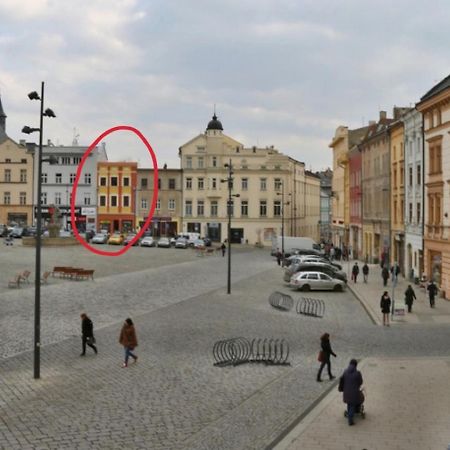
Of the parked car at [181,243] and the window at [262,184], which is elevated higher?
the window at [262,184]

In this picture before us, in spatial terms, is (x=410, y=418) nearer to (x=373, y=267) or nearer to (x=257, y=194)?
(x=373, y=267)

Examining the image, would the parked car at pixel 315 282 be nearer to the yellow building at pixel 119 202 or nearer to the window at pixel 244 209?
the window at pixel 244 209

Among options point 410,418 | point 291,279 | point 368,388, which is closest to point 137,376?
point 368,388

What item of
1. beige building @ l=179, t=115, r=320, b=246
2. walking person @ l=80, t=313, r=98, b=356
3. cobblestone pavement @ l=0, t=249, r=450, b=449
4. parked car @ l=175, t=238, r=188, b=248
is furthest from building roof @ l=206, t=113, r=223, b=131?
walking person @ l=80, t=313, r=98, b=356

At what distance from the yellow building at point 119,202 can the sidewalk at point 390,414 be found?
69001 mm

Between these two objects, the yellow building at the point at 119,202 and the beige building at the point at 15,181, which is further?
the beige building at the point at 15,181

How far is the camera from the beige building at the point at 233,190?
85.6 m

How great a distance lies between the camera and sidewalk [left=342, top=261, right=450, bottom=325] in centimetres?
2753

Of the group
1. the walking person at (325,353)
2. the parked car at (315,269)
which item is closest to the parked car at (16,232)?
the parked car at (315,269)

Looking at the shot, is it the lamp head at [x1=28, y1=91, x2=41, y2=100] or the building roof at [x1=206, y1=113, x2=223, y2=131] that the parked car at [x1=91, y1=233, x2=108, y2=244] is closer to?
the building roof at [x1=206, y1=113, x2=223, y2=131]

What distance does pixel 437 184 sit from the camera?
119ft

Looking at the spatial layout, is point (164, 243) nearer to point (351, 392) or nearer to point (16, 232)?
point (16, 232)

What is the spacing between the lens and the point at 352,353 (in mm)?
20438

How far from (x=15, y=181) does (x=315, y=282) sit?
6031 centimetres
